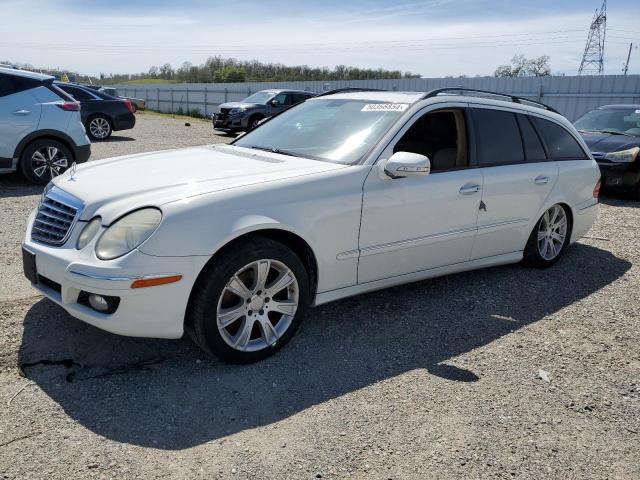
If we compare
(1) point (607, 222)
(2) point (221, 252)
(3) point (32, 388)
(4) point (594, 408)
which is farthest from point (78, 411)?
(1) point (607, 222)

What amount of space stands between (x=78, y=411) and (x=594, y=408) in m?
2.91

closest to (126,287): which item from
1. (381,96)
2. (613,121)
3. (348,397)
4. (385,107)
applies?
(348,397)

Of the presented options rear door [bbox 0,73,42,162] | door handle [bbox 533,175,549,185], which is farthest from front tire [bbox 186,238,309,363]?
rear door [bbox 0,73,42,162]

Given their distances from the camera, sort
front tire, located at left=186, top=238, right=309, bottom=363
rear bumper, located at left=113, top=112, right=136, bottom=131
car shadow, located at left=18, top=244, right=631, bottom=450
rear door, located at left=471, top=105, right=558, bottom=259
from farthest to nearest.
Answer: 1. rear bumper, located at left=113, top=112, right=136, bottom=131
2. rear door, located at left=471, top=105, right=558, bottom=259
3. front tire, located at left=186, top=238, right=309, bottom=363
4. car shadow, located at left=18, top=244, right=631, bottom=450

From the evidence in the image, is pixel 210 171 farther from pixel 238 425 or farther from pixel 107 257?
pixel 238 425

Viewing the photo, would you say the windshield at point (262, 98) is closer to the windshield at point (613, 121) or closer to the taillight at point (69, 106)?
the taillight at point (69, 106)

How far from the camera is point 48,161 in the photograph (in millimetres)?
8484

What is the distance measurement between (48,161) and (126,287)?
21.2 feet

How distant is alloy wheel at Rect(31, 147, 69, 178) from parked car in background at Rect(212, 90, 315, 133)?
33.7ft

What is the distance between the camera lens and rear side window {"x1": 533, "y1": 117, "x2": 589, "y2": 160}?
5395 millimetres

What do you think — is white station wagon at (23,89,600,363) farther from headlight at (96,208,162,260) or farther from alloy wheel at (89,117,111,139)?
alloy wheel at (89,117,111,139)

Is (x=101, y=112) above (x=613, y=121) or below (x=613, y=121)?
below

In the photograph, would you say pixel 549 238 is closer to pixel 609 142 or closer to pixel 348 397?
pixel 348 397

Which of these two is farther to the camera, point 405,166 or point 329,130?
point 329,130
